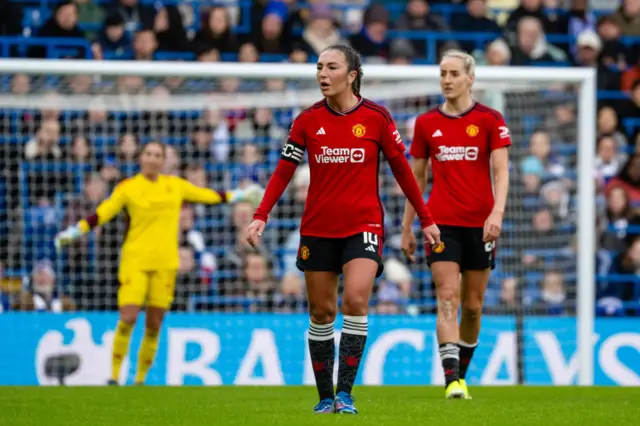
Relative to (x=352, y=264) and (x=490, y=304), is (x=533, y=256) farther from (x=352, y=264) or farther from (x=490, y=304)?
(x=352, y=264)

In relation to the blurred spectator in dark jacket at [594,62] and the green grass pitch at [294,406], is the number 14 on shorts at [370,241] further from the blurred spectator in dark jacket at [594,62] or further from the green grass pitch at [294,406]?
the blurred spectator in dark jacket at [594,62]

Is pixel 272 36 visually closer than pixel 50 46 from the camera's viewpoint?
No

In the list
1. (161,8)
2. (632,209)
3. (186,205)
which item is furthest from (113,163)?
(632,209)

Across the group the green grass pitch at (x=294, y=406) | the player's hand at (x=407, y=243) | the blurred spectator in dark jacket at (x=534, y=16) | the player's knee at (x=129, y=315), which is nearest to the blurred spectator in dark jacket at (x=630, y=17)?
the blurred spectator in dark jacket at (x=534, y=16)

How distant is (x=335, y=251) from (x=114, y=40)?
9.43 metres

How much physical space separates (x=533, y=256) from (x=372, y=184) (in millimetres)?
6413

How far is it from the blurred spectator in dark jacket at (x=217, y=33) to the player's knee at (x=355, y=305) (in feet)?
31.7

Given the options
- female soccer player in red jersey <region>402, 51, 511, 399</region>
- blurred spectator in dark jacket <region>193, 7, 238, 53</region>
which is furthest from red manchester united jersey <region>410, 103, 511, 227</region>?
blurred spectator in dark jacket <region>193, 7, 238, 53</region>

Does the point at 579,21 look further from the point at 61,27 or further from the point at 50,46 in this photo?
the point at 50,46

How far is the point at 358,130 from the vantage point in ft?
24.3

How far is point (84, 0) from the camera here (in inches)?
682

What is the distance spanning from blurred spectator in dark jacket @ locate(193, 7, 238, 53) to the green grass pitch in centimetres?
653

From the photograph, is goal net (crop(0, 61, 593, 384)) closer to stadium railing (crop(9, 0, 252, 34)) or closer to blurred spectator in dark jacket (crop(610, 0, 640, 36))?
stadium railing (crop(9, 0, 252, 34))

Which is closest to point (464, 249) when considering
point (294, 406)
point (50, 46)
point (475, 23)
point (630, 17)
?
point (294, 406)
